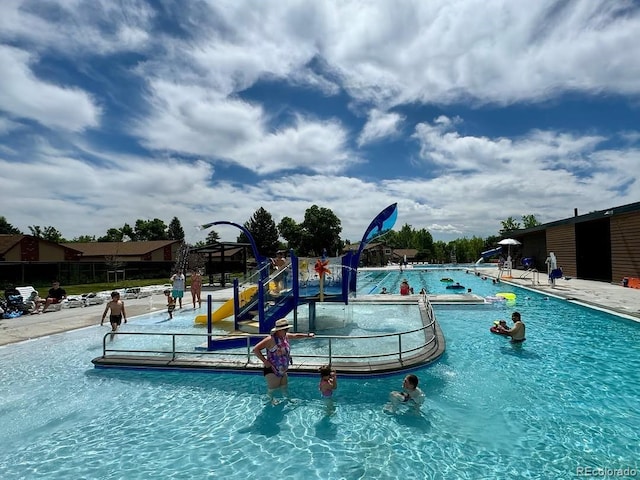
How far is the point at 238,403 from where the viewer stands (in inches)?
303

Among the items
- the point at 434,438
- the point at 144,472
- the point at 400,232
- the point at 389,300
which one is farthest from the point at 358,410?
the point at 400,232

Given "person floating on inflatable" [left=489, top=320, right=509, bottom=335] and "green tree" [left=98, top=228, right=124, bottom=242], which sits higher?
"green tree" [left=98, top=228, right=124, bottom=242]

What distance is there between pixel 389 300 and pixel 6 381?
16.1 m

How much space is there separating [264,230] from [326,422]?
73.3 metres

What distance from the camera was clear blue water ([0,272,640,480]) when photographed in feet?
18.1

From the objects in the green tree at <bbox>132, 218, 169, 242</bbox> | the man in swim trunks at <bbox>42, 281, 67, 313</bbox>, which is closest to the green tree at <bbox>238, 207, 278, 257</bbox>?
the green tree at <bbox>132, 218, 169, 242</bbox>

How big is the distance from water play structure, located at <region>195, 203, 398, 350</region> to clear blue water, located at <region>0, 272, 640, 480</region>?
11.8 feet

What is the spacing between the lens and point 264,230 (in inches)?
3103

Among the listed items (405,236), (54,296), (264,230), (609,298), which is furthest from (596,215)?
(405,236)

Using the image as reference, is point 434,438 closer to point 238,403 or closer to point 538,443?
point 538,443

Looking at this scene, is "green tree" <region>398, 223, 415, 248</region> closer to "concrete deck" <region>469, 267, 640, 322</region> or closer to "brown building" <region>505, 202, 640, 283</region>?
"brown building" <region>505, 202, 640, 283</region>

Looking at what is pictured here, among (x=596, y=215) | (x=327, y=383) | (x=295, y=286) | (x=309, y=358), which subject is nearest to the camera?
(x=327, y=383)

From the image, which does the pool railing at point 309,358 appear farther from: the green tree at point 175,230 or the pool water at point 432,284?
the green tree at point 175,230

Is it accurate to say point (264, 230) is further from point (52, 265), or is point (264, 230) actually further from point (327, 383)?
point (327, 383)
